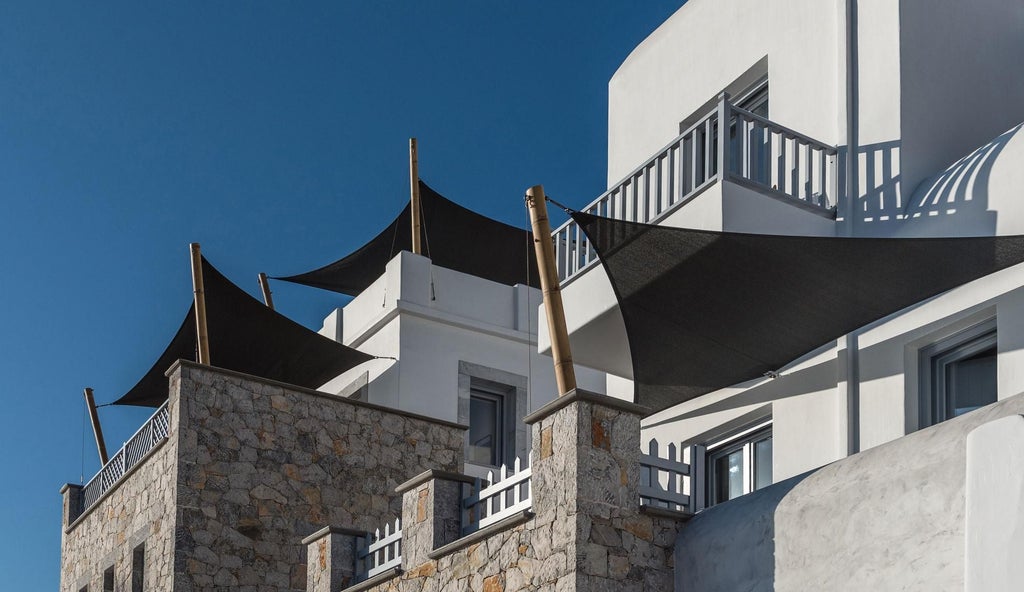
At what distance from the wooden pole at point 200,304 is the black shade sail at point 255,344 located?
0.40 metres

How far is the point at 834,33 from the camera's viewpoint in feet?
41.1

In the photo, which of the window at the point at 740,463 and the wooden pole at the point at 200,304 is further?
the wooden pole at the point at 200,304

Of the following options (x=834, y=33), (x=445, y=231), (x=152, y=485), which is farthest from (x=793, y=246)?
(x=445, y=231)

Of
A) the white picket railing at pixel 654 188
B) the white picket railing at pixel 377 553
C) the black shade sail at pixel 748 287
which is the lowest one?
the white picket railing at pixel 377 553

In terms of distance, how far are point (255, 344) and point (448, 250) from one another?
18.3ft

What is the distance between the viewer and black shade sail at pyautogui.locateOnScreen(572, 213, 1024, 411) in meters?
9.51

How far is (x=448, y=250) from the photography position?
22.8 metres

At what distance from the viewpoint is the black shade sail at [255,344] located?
17.5 m

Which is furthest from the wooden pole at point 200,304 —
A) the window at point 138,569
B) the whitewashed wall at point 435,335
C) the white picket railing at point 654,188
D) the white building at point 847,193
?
the white picket railing at point 654,188

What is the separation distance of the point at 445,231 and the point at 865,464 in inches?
586

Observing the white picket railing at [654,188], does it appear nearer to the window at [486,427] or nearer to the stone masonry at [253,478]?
the stone masonry at [253,478]

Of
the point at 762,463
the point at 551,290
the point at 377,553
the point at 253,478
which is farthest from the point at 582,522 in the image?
the point at 253,478

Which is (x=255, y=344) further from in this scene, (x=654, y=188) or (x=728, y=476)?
(x=728, y=476)

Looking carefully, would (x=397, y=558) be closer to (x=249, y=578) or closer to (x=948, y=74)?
(x=249, y=578)
